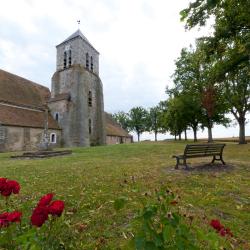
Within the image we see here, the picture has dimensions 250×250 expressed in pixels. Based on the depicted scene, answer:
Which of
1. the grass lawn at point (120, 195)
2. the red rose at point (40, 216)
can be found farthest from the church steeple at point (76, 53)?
the red rose at point (40, 216)

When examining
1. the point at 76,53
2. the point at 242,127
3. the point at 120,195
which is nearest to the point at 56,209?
the point at 120,195

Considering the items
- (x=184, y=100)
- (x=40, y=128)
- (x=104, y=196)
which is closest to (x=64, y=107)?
(x=40, y=128)

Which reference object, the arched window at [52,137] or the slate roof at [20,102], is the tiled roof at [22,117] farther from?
the arched window at [52,137]

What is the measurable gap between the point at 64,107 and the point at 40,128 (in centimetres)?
515

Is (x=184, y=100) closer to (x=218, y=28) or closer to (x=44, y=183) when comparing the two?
(x=218, y=28)

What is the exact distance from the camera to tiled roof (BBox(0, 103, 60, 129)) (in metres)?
24.9

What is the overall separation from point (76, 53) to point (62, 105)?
8.75 m

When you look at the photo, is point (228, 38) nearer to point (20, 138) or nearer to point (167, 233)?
point (167, 233)

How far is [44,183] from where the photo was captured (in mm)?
6668

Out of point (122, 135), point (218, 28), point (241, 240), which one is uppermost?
point (218, 28)

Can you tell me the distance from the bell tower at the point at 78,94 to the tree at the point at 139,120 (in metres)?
42.2

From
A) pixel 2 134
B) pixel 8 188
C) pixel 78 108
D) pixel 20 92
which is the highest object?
pixel 20 92

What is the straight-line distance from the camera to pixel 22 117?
27156 millimetres

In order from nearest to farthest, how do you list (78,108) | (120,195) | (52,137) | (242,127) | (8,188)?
1. (8,188)
2. (120,195)
3. (242,127)
4. (52,137)
5. (78,108)
